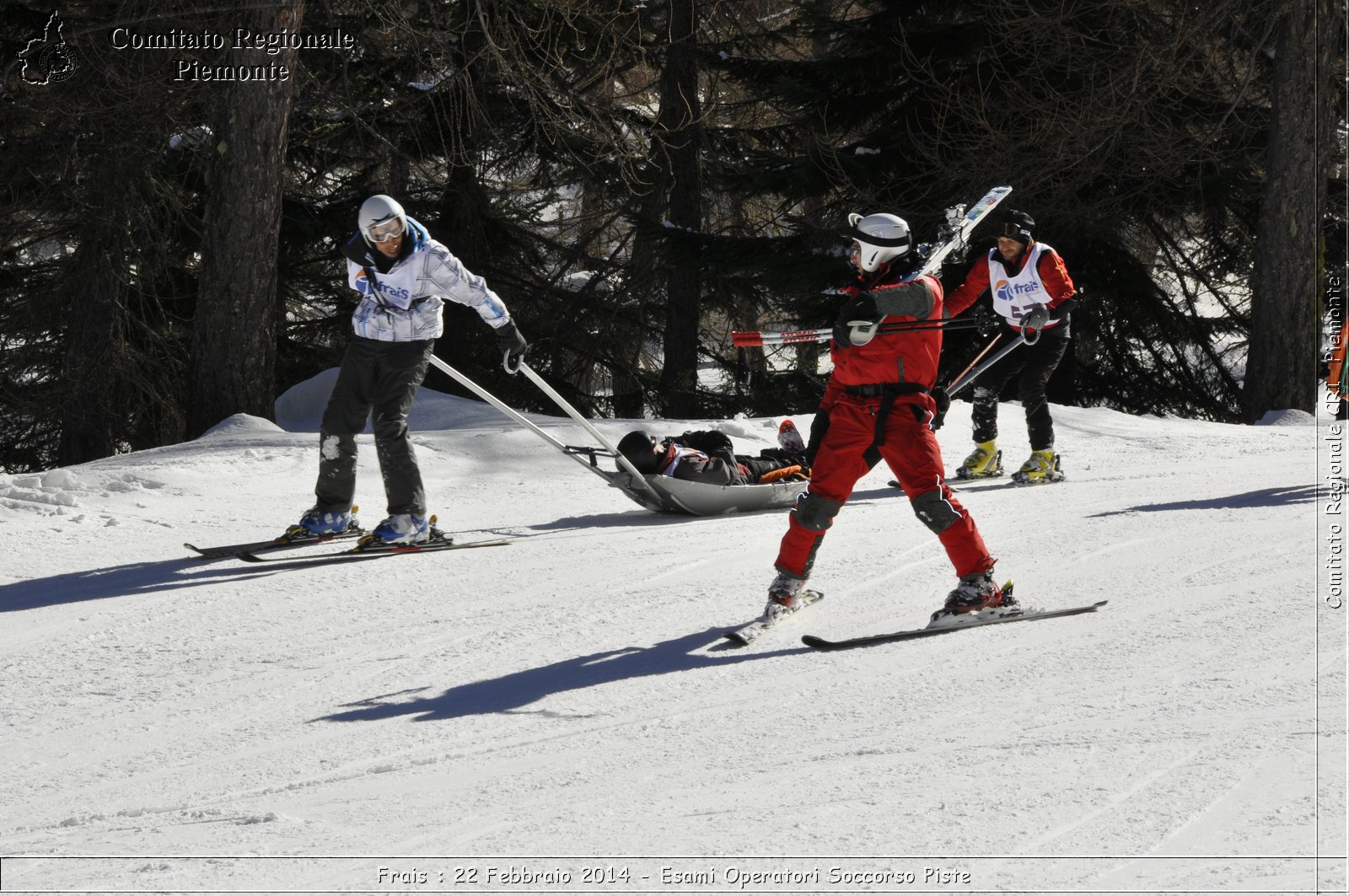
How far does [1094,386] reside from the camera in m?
18.2

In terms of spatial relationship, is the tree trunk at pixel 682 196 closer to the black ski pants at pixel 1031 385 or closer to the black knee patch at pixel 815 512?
the black ski pants at pixel 1031 385

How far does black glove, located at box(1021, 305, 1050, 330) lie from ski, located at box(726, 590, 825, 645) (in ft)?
12.3

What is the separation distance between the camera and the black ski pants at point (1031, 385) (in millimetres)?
9289

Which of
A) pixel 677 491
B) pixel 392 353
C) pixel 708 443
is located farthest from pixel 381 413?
pixel 708 443

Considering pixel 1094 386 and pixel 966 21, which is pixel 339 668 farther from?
pixel 1094 386

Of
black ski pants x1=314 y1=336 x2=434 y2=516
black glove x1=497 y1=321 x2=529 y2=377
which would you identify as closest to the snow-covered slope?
black ski pants x1=314 y1=336 x2=434 y2=516

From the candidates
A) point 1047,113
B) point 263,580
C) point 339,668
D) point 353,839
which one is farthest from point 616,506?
point 1047,113

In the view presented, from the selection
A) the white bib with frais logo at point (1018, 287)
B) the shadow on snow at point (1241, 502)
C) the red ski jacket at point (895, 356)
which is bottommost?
the shadow on snow at point (1241, 502)

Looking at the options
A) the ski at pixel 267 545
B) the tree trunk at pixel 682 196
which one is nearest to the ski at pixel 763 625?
the ski at pixel 267 545

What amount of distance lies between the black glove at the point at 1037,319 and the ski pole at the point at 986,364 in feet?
0.63

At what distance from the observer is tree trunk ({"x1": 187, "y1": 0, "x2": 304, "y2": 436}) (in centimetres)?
1088

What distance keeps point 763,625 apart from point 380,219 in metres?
2.85

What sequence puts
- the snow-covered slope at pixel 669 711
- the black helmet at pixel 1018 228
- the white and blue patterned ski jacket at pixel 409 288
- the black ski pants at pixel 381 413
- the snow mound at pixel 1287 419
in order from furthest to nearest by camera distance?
the snow mound at pixel 1287 419 < the black helmet at pixel 1018 228 < the black ski pants at pixel 381 413 < the white and blue patterned ski jacket at pixel 409 288 < the snow-covered slope at pixel 669 711

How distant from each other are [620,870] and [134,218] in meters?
13.7
